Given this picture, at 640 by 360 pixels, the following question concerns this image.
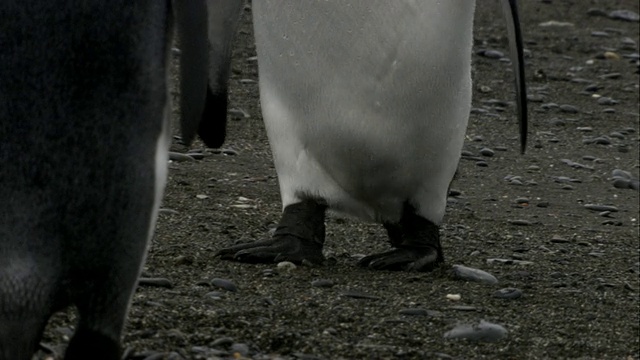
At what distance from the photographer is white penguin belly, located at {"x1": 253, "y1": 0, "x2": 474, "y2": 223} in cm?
380

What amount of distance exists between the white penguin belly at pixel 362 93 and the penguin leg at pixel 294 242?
44mm

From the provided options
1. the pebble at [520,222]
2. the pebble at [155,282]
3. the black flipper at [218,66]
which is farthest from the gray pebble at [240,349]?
the pebble at [520,222]

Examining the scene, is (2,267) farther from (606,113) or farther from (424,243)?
(606,113)

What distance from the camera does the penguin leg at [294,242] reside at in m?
3.85

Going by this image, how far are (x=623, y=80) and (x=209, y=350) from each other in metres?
5.38

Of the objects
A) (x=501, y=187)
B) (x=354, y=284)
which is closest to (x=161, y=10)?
(x=354, y=284)

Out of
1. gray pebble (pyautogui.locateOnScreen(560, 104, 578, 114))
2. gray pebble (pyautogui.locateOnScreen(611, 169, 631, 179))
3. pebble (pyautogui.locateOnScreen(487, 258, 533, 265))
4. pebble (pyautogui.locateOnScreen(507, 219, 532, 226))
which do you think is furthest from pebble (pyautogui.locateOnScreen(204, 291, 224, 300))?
gray pebble (pyautogui.locateOnScreen(560, 104, 578, 114))

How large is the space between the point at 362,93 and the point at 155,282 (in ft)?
2.65

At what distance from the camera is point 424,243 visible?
401 centimetres

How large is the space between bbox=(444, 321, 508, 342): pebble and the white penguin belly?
75cm

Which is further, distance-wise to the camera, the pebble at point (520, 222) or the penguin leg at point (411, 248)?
the pebble at point (520, 222)

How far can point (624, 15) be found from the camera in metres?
9.44

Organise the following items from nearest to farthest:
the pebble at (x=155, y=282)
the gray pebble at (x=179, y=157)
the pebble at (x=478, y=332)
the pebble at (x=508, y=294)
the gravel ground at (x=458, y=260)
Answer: the gravel ground at (x=458, y=260), the pebble at (x=478, y=332), the pebble at (x=155, y=282), the pebble at (x=508, y=294), the gray pebble at (x=179, y=157)

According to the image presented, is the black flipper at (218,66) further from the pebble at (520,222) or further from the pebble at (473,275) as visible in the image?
the pebble at (520,222)
